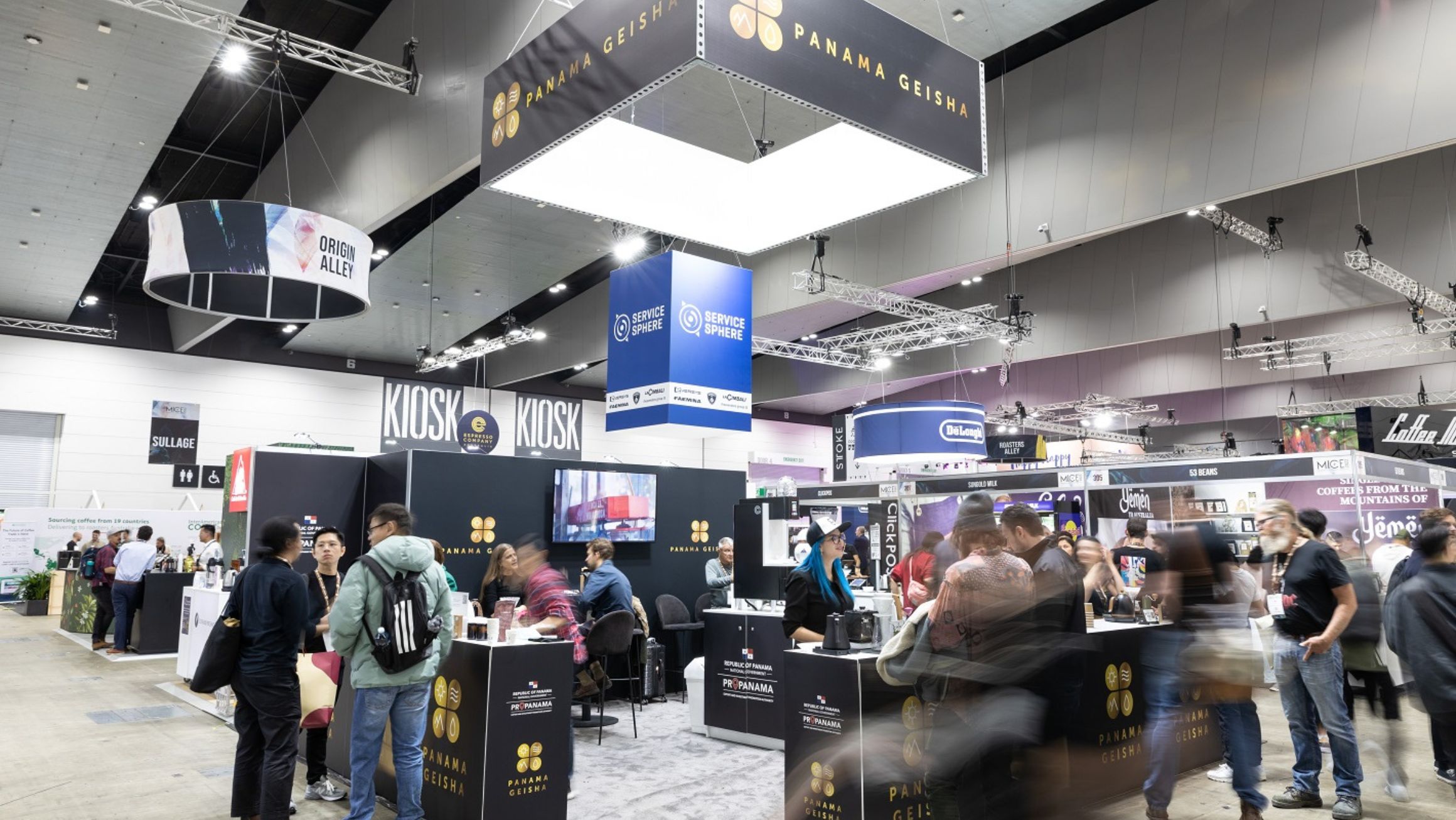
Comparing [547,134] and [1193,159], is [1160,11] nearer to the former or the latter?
[1193,159]

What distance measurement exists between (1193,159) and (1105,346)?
5751 millimetres

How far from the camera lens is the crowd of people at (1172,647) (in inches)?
101

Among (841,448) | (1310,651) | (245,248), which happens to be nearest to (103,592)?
(245,248)

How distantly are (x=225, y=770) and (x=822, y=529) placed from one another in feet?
12.0

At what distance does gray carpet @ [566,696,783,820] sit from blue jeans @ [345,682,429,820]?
2.73ft

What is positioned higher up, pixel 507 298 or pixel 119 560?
pixel 507 298

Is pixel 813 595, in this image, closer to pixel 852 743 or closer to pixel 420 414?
pixel 852 743

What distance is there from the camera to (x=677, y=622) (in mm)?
7781

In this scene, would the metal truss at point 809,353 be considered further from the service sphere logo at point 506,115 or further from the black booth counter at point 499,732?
the service sphere logo at point 506,115

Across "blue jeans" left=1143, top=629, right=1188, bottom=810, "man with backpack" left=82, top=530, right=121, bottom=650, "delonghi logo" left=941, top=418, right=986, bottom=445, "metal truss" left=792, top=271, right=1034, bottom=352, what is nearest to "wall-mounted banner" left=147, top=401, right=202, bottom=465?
"man with backpack" left=82, top=530, right=121, bottom=650

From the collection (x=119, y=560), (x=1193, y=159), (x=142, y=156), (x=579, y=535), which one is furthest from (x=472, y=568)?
(x=1193, y=159)

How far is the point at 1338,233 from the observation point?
1166 cm

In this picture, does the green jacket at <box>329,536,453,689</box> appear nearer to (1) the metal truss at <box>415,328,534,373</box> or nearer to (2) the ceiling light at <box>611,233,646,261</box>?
(2) the ceiling light at <box>611,233,646,261</box>

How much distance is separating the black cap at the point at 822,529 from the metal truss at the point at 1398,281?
28.9 feet
